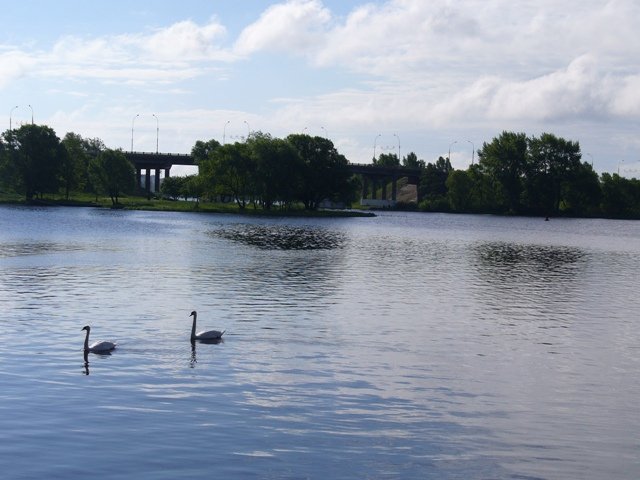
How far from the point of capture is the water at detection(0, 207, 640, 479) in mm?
21609

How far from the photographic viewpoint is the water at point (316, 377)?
21.6 metres

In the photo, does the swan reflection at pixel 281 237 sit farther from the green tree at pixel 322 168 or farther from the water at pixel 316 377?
the green tree at pixel 322 168

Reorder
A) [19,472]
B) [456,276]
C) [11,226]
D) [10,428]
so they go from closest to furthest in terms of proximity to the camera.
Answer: [19,472]
[10,428]
[456,276]
[11,226]

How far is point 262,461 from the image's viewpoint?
69.4 ft

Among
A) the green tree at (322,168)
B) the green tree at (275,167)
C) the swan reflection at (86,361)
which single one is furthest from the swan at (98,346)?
the green tree at (322,168)

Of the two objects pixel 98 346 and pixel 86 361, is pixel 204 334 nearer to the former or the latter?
pixel 98 346

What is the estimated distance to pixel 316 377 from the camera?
30219 millimetres

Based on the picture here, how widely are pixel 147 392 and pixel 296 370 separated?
6160mm

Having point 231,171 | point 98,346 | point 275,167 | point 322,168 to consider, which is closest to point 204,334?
point 98,346

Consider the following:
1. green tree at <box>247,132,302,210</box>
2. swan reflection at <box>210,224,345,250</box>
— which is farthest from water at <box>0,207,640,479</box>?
green tree at <box>247,132,302,210</box>

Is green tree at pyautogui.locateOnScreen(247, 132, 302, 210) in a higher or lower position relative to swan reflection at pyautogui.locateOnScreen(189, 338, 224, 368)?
higher

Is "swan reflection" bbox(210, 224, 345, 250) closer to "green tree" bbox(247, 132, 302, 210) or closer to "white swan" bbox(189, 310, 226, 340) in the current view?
"green tree" bbox(247, 132, 302, 210)

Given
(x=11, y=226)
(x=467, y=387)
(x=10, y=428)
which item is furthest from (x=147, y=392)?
(x=11, y=226)

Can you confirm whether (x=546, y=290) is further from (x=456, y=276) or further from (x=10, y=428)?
(x=10, y=428)
